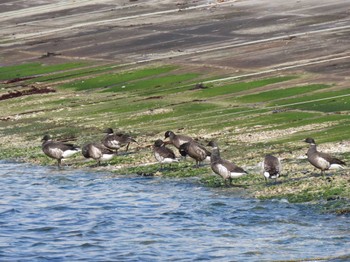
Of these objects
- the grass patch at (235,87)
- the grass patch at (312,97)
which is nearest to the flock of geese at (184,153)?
the grass patch at (312,97)

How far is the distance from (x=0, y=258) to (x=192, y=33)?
34310 mm

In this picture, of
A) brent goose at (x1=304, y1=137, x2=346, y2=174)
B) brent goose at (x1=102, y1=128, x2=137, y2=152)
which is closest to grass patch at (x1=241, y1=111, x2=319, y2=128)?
brent goose at (x1=102, y1=128, x2=137, y2=152)

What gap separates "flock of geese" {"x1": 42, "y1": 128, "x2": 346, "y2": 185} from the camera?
27219 millimetres

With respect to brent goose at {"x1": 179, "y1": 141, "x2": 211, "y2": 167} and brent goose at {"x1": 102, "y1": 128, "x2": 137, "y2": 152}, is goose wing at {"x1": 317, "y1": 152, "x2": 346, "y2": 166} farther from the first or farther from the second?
brent goose at {"x1": 102, "y1": 128, "x2": 137, "y2": 152}

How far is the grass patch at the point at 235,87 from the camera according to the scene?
41.5m

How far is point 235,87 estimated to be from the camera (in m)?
42.0

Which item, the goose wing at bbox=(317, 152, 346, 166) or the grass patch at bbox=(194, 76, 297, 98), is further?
the grass patch at bbox=(194, 76, 297, 98)

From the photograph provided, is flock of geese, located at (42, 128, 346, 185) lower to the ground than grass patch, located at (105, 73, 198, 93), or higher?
lower

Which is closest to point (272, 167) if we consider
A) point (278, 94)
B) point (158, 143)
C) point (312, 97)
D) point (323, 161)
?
point (323, 161)

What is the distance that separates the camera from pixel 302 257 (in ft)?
70.5

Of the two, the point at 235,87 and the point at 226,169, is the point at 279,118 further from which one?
the point at 226,169

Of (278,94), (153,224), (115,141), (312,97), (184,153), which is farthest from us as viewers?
(278,94)

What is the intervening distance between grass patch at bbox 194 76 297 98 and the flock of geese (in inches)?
293

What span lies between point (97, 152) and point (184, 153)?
9.22 ft
